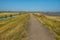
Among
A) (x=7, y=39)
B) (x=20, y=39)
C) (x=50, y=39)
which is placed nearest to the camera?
(x=50, y=39)

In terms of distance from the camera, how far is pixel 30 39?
1453 centimetres

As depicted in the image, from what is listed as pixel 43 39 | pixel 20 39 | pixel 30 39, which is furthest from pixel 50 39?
pixel 20 39

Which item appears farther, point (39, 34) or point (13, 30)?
point (13, 30)

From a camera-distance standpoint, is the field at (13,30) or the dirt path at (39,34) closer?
the dirt path at (39,34)

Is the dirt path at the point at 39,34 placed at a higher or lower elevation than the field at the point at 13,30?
higher

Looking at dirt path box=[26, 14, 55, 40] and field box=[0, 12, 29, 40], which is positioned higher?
dirt path box=[26, 14, 55, 40]

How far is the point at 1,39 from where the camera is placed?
16797 millimetres

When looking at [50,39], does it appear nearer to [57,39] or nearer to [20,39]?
[57,39]

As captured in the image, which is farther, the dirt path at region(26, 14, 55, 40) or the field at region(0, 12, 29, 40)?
the field at region(0, 12, 29, 40)

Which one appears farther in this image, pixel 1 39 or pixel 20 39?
pixel 1 39

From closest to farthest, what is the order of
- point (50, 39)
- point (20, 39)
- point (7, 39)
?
point (50, 39)
point (20, 39)
point (7, 39)

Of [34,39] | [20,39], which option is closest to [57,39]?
[34,39]

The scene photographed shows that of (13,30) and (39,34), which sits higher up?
(39,34)

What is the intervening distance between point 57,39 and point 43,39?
125 centimetres
